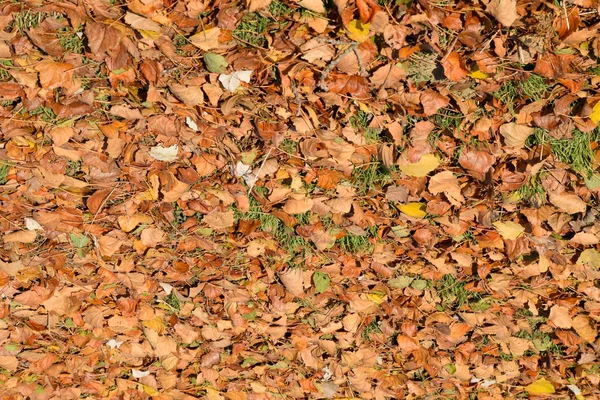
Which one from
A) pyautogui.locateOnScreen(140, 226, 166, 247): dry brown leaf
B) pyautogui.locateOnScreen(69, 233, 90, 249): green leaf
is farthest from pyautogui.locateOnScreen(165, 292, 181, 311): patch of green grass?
pyautogui.locateOnScreen(69, 233, 90, 249): green leaf

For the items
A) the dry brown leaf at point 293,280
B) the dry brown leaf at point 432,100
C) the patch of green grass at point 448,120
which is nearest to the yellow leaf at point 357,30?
the dry brown leaf at point 432,100

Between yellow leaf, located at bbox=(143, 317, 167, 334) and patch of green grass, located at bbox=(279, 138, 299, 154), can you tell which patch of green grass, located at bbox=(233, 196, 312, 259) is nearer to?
patch of green grass, located at bbox=(279, 138, 299, 154)

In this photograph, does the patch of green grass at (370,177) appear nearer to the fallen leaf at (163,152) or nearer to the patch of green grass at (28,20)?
the fallen leaf at (163,152)

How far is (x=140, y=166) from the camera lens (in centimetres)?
237

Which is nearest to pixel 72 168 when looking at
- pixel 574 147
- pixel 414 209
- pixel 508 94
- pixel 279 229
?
pixel 279 229

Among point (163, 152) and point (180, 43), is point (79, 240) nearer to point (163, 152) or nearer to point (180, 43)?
point (163, 152)

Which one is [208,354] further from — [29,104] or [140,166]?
[29,104]

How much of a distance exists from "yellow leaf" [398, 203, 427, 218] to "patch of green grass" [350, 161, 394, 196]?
0.12 m

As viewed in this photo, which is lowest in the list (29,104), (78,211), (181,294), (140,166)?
(181,294)

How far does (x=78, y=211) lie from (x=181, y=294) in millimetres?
563

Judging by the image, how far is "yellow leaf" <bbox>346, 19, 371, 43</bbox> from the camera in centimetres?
196

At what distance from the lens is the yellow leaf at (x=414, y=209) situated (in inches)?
94.3

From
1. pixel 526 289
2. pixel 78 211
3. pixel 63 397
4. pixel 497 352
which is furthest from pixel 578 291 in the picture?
pixel 63 397

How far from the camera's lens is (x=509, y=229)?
95.1 inches
